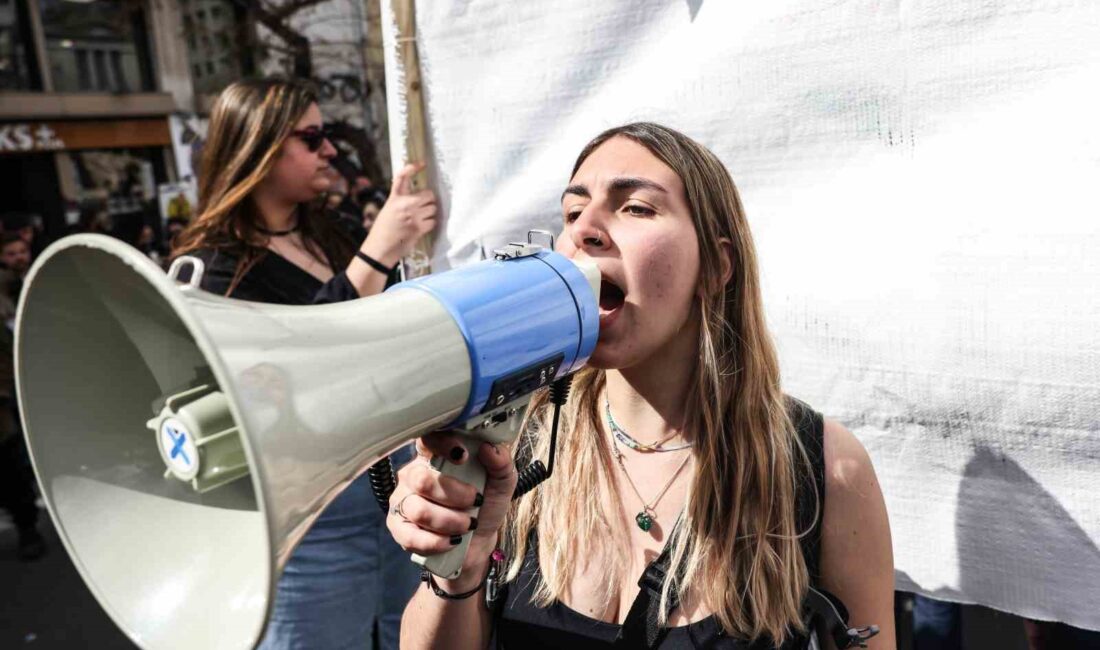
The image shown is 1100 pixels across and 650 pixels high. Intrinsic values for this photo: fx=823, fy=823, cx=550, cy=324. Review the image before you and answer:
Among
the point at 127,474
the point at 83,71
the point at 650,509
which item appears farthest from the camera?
the point at 83,71

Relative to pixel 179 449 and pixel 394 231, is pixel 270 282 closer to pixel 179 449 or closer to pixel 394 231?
pixel 394 231

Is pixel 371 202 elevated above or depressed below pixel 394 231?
below

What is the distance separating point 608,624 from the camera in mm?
1216

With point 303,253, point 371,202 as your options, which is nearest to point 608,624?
point 303,253

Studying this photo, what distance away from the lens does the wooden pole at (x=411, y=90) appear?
6.04 feet

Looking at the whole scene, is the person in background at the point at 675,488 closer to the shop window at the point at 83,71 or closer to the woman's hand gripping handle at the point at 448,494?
the woman's hand gripping handle at the point at 448,494

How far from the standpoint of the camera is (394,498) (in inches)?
44.9

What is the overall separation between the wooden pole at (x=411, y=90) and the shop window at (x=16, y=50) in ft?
43.0

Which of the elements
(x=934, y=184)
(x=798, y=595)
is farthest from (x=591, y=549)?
(x=934, y=184)

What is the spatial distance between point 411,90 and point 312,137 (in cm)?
41

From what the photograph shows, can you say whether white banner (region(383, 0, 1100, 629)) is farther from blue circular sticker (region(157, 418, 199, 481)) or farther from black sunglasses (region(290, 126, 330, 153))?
blue circular sticker (region(157, 418, 199, 481))

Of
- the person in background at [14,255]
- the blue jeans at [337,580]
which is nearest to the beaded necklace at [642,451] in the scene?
the blue jeans at [337,580]

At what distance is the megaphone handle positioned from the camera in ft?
3.32

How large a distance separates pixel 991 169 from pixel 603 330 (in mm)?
719
